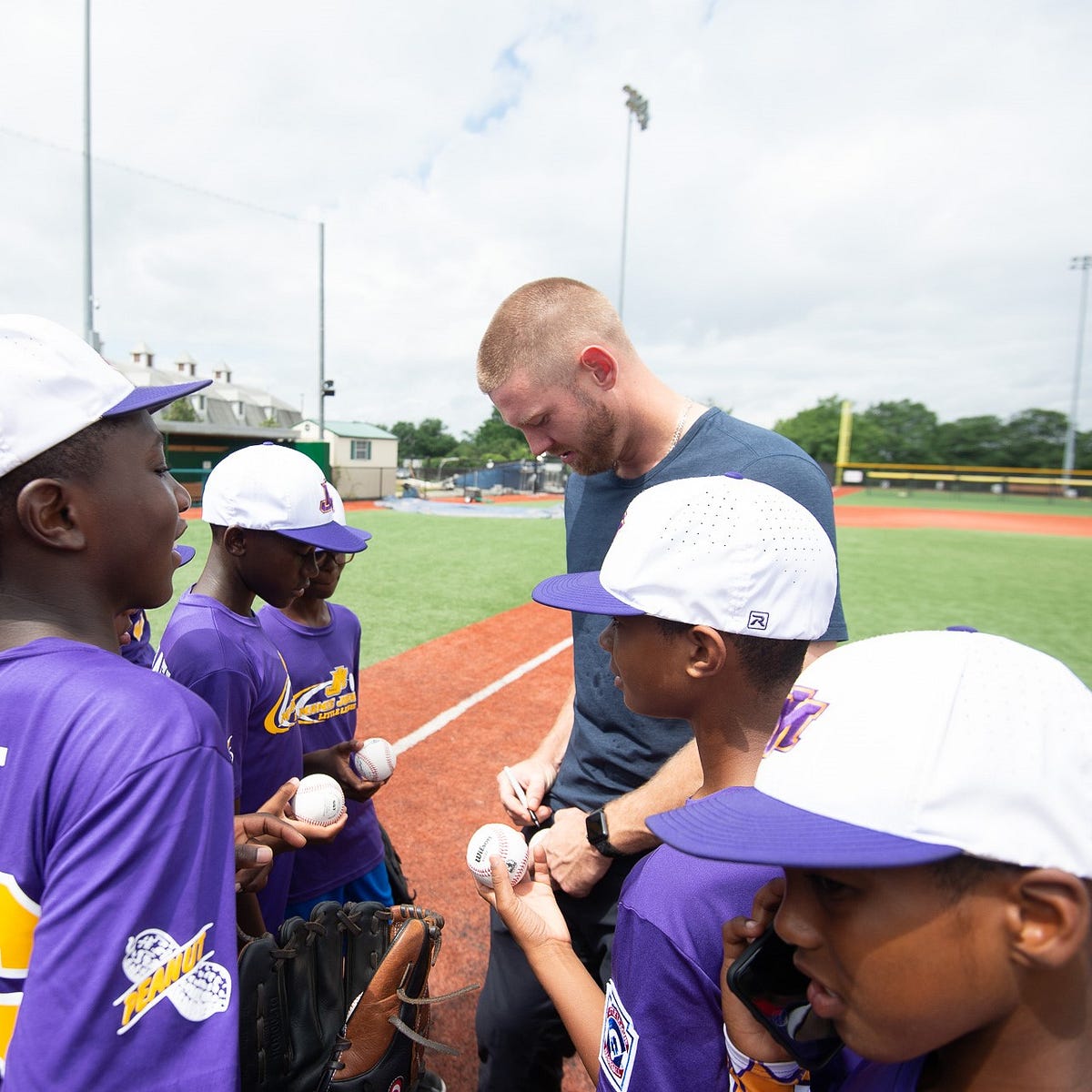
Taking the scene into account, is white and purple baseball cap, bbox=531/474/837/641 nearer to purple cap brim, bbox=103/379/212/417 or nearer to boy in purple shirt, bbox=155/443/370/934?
purple cap brim, bbox=103/379/212/417

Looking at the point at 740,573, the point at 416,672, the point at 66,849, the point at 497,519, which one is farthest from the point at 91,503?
the point at 497,519

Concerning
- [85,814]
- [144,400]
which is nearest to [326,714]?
[144,400]

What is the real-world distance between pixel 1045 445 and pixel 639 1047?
84.8 m

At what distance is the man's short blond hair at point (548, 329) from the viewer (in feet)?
8.99

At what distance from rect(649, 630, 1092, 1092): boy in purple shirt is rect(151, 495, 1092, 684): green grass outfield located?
6.58 meters

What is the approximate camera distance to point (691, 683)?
164cm

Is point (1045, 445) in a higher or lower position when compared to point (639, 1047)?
higher

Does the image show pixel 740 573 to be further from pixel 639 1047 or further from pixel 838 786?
pixel 639 1047

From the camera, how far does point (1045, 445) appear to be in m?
70.2

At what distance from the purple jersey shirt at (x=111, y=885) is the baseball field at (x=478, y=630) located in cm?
108

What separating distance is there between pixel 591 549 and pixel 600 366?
68cm

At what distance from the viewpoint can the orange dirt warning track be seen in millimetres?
3475

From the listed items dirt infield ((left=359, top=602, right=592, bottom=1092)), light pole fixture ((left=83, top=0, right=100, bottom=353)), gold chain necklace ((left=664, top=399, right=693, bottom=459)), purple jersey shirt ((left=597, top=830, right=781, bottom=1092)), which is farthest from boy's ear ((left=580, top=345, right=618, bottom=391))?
light pole fixture ((left=83, top=0, right=100, bottom=353))

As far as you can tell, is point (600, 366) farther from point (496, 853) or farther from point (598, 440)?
point (496, 853)
